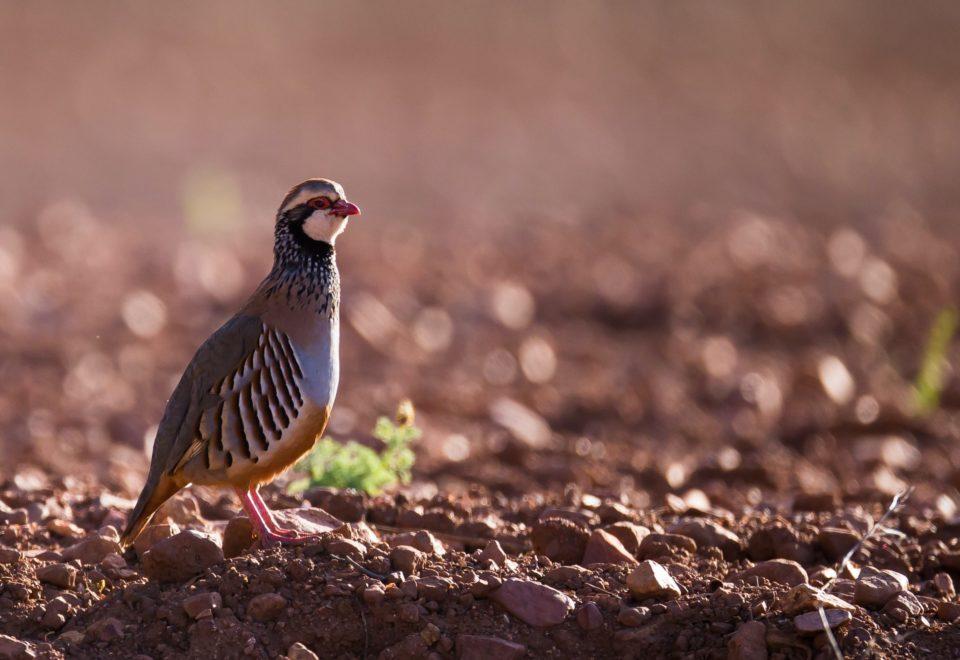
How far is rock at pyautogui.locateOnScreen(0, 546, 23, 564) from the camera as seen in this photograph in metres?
4.78

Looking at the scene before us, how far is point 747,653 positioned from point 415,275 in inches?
352

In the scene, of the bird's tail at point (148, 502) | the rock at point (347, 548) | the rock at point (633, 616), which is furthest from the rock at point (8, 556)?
the rock at point (633, 616)

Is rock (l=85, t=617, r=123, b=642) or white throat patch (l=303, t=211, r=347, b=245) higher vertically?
white throat patch (l=303, t=211, r=347, b=245)

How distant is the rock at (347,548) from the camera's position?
4672 millimetres

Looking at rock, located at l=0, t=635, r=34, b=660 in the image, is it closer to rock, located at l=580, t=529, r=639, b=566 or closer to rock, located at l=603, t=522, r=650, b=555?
rock, located at l=580, t=529, r=639, b=566

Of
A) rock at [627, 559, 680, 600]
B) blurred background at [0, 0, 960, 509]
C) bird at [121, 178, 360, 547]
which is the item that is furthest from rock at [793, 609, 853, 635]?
blurred background at [0, 0, 960, 509]

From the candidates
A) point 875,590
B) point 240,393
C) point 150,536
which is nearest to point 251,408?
point 240,393

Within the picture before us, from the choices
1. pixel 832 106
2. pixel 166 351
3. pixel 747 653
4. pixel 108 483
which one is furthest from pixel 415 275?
pixel 832 106

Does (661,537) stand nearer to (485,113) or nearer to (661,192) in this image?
(661,192)

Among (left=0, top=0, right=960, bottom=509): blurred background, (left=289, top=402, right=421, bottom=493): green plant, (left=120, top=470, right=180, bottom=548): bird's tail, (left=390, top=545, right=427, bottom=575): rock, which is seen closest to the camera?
(left=390, top=545, right=427, bottom=575): rock

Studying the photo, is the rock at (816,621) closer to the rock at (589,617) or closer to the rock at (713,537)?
the rock at (589,617)

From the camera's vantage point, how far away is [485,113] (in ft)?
77.0

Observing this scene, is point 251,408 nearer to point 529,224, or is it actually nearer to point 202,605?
point 202,605

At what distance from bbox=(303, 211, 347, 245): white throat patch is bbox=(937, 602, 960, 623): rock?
2451 millimetres
